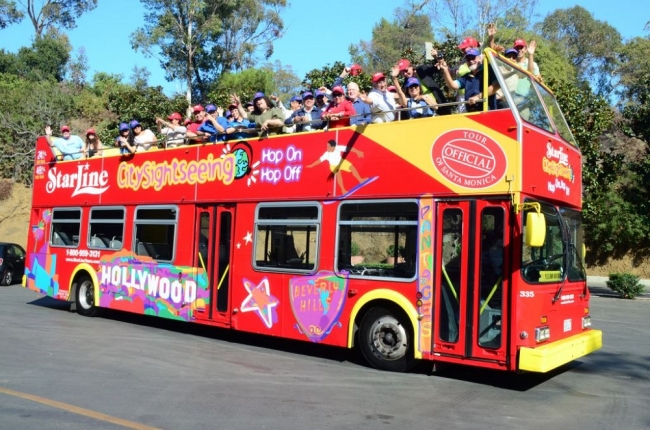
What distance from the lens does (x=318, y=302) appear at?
8.74 meters

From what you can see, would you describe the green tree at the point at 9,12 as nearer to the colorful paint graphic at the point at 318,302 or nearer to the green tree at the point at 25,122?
the green tree at the point at 25,122

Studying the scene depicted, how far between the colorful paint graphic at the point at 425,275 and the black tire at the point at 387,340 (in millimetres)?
292

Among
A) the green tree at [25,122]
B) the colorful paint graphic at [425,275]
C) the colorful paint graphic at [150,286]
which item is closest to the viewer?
the colorful paint graphic at [425,275]

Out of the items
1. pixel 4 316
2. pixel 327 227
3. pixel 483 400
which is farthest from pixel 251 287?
pixel 4 316

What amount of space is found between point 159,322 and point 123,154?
357cm

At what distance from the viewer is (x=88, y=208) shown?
1309cm

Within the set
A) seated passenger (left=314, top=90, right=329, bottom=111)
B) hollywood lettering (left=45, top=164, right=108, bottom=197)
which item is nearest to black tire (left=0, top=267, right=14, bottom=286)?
hollywood lettering (left=45, top=164, right=108, bottom=197)

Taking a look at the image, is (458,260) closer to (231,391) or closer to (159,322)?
(231,391)

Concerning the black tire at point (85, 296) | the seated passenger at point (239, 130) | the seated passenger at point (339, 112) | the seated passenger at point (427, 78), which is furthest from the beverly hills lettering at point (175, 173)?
the seated passenger at point (427, 78)

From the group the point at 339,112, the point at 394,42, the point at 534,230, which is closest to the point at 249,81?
the point at 394,42

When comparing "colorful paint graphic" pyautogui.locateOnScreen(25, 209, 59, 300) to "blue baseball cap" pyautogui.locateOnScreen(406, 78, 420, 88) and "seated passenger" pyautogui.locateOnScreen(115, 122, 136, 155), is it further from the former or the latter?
"blue baseball cap" pyautogui.locateOnScreen(406, 78, 420, 88)

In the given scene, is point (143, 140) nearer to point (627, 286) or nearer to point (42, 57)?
point (627, 286)

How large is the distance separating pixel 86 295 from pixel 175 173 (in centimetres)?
403

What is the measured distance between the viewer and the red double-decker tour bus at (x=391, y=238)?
712cm
